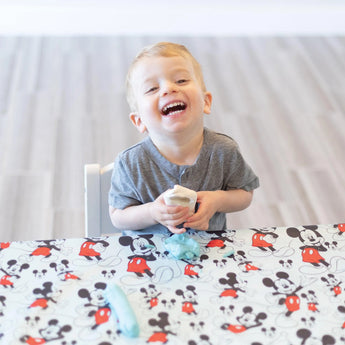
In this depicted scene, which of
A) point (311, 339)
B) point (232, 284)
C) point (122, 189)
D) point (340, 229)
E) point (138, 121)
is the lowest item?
point (311, 339)

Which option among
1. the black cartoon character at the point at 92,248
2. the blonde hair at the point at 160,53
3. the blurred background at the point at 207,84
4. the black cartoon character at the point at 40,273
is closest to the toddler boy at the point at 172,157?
the blonde hair at the point at 160,53

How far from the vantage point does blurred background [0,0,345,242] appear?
2.10 metres

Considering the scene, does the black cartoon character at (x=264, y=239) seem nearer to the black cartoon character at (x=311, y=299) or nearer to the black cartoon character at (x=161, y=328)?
the black cartoon character at (x=311, y=299)

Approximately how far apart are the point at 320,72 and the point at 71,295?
92.5 inches

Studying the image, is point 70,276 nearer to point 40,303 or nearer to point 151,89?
point 40,303

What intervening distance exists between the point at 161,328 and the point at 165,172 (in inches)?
14.8

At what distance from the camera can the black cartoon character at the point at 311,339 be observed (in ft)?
2.48

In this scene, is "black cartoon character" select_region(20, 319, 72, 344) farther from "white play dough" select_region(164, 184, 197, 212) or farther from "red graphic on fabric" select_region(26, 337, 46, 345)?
"white play dough" select_region(164, 184, 197, 212)

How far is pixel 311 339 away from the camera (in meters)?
0.76

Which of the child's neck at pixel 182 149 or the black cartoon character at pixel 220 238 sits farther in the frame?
the child's neck at pixel 182 149

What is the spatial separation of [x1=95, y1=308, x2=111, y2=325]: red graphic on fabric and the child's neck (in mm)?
365

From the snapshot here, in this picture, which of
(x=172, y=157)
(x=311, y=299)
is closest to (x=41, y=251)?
(x=172, y=157)

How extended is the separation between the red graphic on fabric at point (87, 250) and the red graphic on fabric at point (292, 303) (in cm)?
31

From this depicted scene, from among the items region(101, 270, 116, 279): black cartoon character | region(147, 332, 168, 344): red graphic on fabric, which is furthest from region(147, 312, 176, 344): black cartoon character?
region(101, 270, 116, 279): black cartoon character
